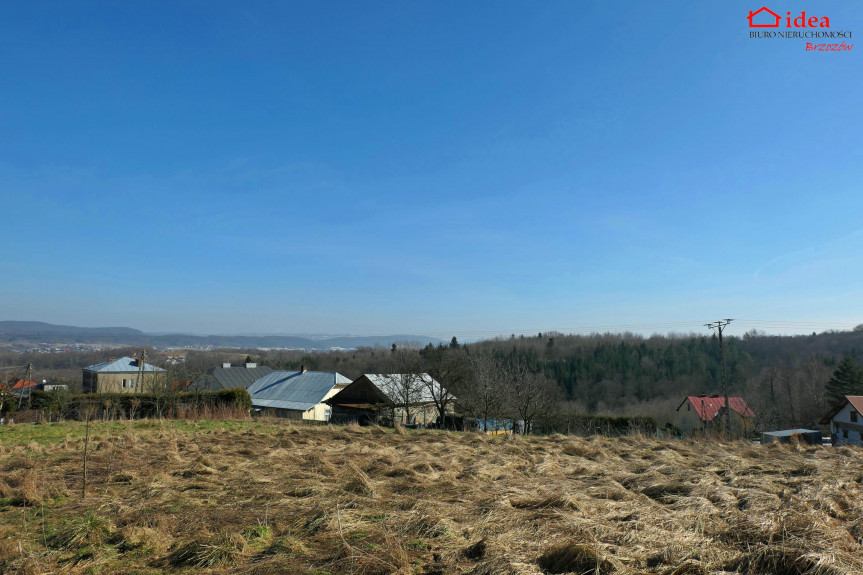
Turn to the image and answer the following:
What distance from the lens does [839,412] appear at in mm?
34281

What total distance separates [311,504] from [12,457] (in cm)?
742

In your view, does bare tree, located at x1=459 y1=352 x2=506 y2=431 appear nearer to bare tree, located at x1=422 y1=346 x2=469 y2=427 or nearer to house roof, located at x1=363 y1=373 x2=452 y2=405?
bare tree, located at x1=422 y1=346 x2=469 y2=427

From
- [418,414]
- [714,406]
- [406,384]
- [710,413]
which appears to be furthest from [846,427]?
[406,384]

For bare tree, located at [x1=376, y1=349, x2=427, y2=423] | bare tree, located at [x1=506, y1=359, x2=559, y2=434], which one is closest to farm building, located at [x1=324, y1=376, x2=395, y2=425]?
bare tree, located at [x1=376, y1=349, x2=427, y2=423]

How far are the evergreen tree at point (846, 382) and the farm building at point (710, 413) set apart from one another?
23.0 feet

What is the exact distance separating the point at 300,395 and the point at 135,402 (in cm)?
1529

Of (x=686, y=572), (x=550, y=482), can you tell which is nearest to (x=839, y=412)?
(x=550, y=482)

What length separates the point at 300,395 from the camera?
37938mm

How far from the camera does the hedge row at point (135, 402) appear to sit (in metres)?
23.4

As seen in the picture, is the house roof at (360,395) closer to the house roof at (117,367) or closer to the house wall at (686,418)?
the house roof at (117,367)

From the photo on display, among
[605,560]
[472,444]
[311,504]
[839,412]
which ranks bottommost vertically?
[839,412]

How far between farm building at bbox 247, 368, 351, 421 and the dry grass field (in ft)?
87.3

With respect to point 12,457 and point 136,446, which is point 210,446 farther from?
point 12,457

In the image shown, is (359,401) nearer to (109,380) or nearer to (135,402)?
(135,402)
